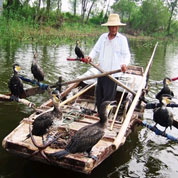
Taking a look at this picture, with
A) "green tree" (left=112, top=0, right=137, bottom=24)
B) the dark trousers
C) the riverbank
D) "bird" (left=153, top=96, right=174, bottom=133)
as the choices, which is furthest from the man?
"green tree" (left=112, top=0, right=137, bottom=24)

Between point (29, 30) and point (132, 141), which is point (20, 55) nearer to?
point (29, 30)

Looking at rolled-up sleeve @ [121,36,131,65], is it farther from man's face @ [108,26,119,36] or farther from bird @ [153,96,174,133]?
bird @ [153,96,174,133]

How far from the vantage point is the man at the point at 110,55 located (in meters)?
5.73

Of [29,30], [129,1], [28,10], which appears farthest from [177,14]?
[29,30]

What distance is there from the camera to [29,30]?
22422mm

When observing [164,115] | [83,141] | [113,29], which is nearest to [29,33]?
[113,29]

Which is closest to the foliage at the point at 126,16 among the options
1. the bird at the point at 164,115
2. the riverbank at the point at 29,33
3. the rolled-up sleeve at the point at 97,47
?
the riverbank at the point at 29,33

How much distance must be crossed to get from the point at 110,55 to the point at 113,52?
3.9 inches

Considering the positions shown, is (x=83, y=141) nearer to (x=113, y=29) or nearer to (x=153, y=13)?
(x=113, y=29)

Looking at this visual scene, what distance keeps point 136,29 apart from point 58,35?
29.1 meters

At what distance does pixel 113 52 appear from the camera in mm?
5820

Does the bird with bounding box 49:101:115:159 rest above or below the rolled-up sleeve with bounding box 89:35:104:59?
below

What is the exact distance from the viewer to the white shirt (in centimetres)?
573

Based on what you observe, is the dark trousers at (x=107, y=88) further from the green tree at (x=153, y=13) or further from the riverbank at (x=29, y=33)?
the green tree at (x=153, y=13)
